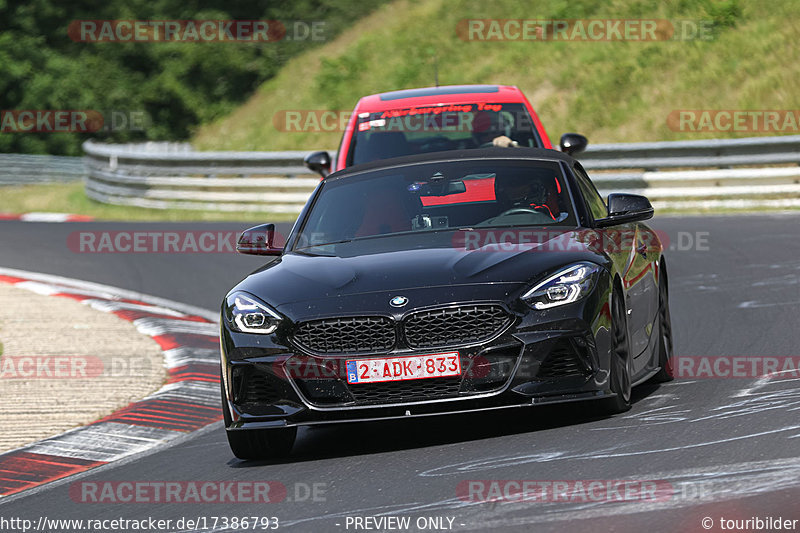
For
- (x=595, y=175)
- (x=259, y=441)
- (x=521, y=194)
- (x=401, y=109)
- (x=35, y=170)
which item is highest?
(x=521, y=194)

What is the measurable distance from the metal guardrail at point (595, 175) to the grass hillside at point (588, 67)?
4.03m

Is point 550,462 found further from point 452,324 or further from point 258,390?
point 258,390

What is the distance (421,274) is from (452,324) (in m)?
0.35

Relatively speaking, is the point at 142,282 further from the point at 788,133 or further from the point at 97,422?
the point at 788,133

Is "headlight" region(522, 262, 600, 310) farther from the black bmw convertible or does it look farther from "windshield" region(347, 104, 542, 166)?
"windshield" region(347, 104, 542, 166)

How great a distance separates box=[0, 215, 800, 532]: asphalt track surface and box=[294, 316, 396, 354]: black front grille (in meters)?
0.54

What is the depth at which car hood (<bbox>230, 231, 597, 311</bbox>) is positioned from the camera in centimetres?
654

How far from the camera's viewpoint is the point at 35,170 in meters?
41.7

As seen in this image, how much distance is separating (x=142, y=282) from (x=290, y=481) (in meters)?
10.3

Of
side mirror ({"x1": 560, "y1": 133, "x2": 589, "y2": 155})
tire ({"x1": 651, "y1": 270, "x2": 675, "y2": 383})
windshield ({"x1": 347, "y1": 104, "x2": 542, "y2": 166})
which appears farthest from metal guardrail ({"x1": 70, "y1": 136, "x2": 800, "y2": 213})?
tire ({"x1": 651, "y1": 270, "x2": 675, "y2": 383})

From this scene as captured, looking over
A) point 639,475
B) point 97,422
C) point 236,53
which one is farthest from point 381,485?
point 236,53

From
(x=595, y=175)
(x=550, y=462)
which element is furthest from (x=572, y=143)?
(x=595, y=175)

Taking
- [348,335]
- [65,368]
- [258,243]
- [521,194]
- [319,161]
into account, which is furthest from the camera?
[319,161]

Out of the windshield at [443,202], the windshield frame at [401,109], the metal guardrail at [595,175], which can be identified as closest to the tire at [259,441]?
the windshield at [443,202]
